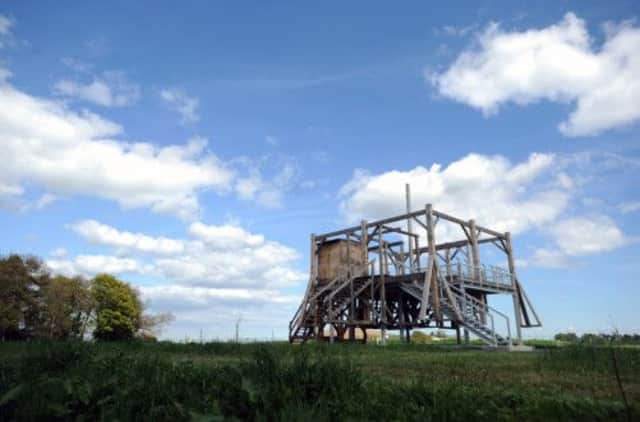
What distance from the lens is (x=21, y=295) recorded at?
1442 inches

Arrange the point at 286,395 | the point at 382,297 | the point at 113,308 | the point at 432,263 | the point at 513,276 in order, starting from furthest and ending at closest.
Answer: the point at 113,308 < the point at 513,276 < the point at 382,297 < the point at 432,263 < the point at 286,395

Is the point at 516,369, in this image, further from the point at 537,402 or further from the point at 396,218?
the point at 396,218

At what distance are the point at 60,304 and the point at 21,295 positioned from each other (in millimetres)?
2909

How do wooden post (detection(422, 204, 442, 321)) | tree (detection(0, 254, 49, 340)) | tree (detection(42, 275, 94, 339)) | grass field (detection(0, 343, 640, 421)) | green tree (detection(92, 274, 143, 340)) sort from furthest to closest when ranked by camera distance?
1. green tree (detection(92, 274, 143, 340))
2. tree (detection(42, 275, 94, 339))
3. tree (detection(0, 254, 49, 340))
4. wooden post (detection(422, 204, 442, 321))
5. grass field (detection(0, 343, 640, 421))

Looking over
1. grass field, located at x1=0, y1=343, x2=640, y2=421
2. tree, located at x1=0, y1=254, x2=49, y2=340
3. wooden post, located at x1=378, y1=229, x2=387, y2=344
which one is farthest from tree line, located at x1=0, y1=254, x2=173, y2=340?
grass field, located at x1=0, y1=343, x2=640, y2=421

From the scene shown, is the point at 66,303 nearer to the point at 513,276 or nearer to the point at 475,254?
the point at 475,254

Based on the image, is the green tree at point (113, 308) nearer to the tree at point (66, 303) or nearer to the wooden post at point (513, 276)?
the tree at point (66, 303)

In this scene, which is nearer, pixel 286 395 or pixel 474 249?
pixel 286 395

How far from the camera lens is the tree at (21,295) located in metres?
35.1

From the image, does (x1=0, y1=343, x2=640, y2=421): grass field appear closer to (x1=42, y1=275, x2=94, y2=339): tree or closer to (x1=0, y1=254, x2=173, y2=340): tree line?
(x1=0, y1=254, x2=173, y2=340): tree line

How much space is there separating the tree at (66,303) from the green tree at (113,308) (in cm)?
110

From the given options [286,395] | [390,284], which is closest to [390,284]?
[390,284]

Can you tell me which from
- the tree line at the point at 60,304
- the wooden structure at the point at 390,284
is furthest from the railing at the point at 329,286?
the tree line at the point at 60,304

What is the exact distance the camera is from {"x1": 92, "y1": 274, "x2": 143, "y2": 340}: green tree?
4208 centimetres
